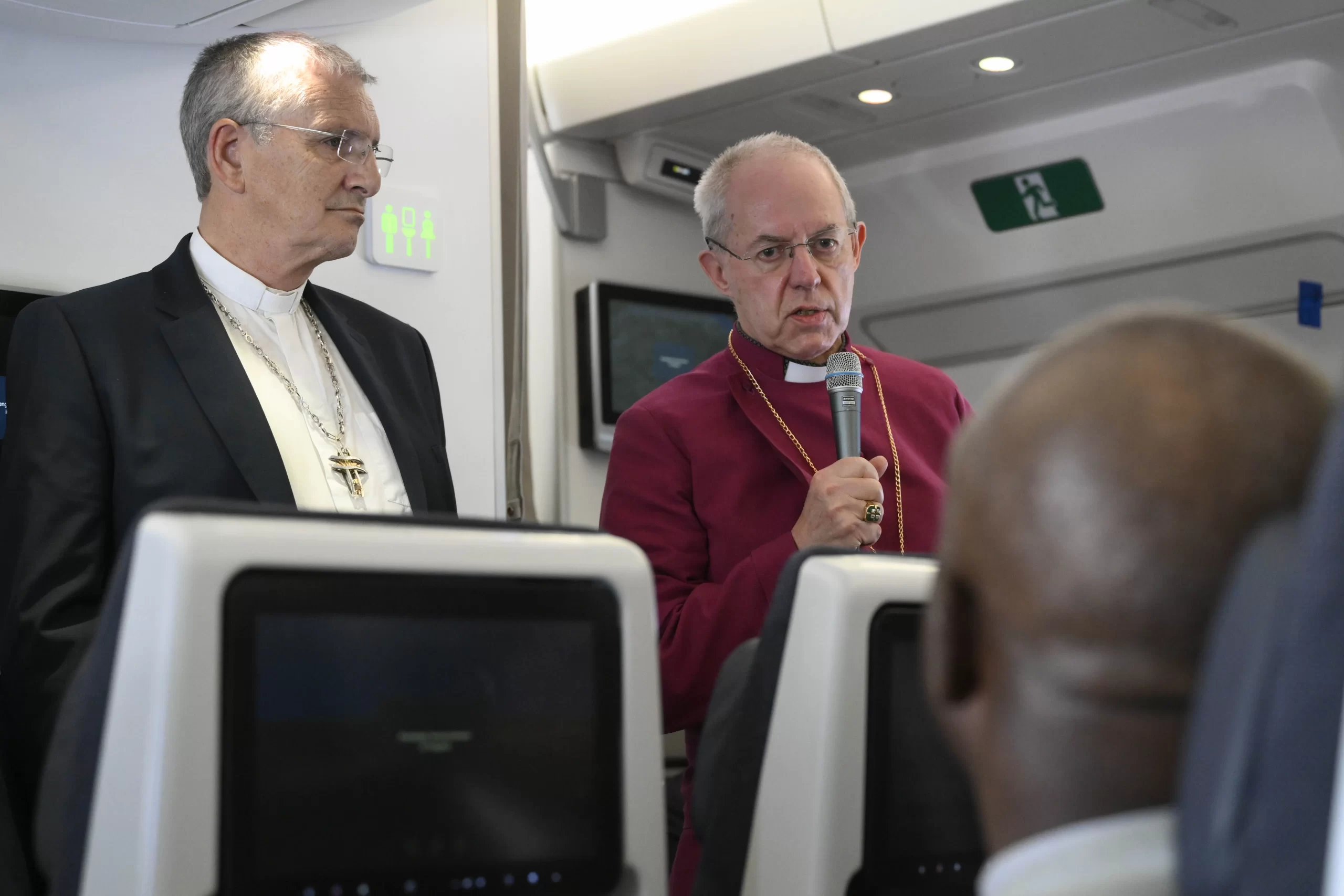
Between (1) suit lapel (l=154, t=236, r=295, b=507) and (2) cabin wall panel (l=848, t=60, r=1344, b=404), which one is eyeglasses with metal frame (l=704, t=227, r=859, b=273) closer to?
(1) suit lapel (l=154, t=236, r=295, b=507)

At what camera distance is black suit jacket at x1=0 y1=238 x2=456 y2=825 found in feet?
7.06

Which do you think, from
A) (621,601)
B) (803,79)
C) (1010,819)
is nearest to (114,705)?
(621,601)

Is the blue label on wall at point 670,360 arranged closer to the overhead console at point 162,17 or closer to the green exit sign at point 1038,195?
the green exit sign at point 1038,195

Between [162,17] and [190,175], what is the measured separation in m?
0.39

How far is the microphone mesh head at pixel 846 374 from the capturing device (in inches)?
90.4

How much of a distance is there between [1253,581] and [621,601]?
0.70 m

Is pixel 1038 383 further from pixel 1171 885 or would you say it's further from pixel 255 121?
pixel 255 121

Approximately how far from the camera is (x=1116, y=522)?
546 mm

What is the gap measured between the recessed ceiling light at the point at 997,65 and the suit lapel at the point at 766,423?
230cm

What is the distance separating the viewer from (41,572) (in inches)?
85.0

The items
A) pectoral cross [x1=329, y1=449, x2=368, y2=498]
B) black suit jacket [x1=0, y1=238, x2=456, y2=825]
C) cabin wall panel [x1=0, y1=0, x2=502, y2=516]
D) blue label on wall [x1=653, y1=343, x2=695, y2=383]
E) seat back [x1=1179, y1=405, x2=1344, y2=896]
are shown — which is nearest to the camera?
seat back [x1=1179, y1=405, x2=1344, y2=896]

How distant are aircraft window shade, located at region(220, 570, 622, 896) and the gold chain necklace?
1438 mm

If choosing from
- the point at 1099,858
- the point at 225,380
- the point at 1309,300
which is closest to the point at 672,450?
the point at 225,380

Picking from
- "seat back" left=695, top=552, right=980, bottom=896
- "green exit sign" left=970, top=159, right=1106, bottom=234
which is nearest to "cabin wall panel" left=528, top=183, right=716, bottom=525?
"green exit sign" left=970, top=159, right=1106, bottom=234
